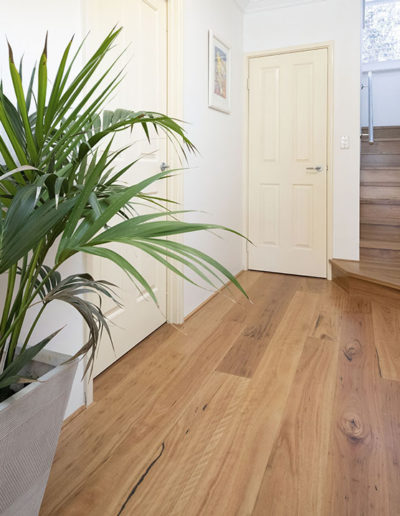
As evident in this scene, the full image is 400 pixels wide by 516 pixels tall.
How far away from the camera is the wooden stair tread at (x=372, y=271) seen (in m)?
3.03

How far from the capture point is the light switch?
360 cm

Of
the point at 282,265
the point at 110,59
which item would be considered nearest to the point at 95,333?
the point at 110,59

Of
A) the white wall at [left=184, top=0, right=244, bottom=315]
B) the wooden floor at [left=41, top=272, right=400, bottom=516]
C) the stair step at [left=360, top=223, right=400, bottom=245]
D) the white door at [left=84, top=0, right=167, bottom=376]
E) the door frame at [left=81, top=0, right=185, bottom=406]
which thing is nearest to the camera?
the wooden floor at [left=41, top=272, right=400, bottom=516]

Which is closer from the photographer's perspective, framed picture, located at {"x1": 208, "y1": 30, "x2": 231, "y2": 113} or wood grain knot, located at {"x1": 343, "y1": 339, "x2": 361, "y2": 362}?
wood grain knot, located at {"x1": 343, "y1": 339, "x2": 361, "y2": 362}

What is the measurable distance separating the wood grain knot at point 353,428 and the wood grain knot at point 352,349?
1.81 feet

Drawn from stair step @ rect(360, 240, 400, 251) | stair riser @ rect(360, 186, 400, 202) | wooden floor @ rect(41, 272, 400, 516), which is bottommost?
wooden floor @ rect(41, 272, 400, 516)

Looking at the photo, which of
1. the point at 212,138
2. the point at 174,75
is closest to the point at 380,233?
the point at 212,138

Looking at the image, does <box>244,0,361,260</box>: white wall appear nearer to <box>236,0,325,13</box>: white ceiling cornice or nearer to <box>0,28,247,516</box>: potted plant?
<box>236,0,325,13</box>: white ceiling cornice

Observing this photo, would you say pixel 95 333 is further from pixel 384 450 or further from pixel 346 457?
pixel 384 450

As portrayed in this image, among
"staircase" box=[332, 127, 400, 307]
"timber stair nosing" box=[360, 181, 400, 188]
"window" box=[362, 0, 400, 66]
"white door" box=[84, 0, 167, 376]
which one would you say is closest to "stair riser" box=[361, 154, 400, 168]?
"staircase" box=[332, 127, 400, 307]

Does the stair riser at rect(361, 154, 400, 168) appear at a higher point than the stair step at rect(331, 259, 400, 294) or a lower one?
higher

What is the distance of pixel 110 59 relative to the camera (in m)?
1.94

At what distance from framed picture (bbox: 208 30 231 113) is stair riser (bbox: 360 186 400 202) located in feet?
5.51

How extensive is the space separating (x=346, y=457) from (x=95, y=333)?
3.30 ft
